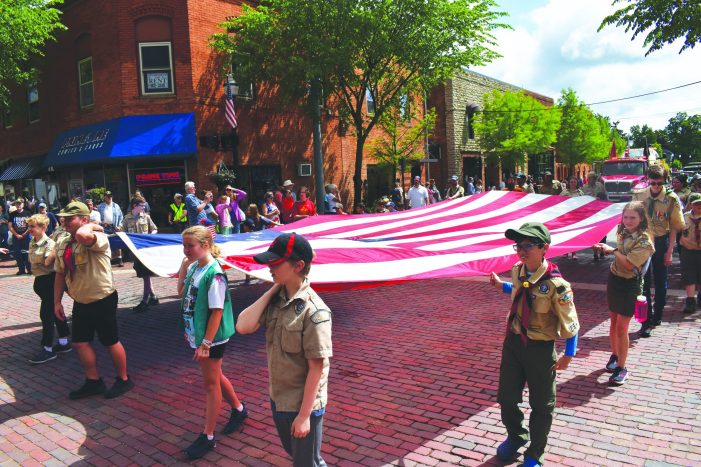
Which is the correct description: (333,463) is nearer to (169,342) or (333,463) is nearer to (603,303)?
(169,342)

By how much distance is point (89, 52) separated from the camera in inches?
751

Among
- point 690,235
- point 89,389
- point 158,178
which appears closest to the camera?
point 89,389

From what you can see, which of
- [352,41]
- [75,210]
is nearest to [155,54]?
[352,41]

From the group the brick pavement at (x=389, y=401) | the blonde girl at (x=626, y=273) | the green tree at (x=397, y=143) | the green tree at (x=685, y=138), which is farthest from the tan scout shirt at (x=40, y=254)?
the green tree at (x=685, y=138)

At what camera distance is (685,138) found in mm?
117438

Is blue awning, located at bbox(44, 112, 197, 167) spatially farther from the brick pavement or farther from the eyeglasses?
the eyeglasses

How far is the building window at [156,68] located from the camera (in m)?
17.8

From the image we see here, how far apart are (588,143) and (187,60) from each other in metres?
38.7

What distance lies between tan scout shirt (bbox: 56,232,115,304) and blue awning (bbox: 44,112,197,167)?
1246 centimetres

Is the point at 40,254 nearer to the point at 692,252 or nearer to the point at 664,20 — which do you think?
the point at 692,252

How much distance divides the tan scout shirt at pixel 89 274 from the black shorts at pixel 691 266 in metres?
7.51

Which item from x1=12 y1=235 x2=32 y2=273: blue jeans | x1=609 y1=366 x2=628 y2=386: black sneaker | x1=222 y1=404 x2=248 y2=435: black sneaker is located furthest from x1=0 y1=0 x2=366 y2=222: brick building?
x1=609 y1=366 x2=628 y2=386: black sneaker

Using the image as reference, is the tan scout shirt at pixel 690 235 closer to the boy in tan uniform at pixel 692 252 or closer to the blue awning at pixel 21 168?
the boy in tan uniform at pixel 692 252

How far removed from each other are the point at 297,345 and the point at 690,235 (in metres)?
6.84
